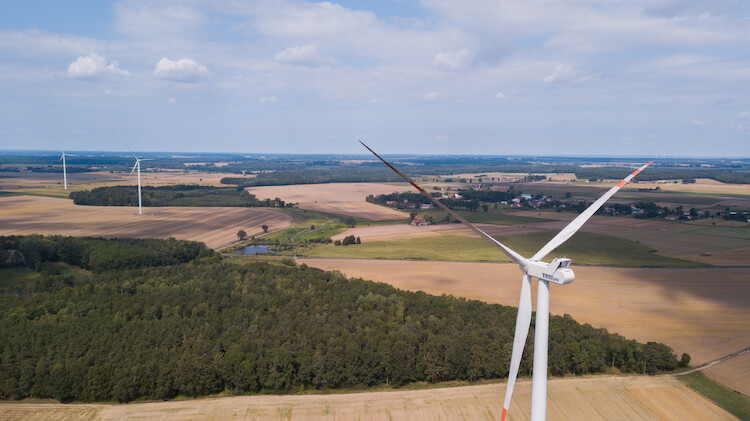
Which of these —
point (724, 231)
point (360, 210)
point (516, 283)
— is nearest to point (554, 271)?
point (516, 283)

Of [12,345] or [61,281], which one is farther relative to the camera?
[61,281]

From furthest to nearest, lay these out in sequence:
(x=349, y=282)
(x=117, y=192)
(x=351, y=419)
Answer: (x=117, y=192) → (x=349, y=282) → (x=351, y=419)

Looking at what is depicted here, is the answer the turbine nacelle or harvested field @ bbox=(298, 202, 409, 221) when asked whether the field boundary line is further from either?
harvested field @ bbox=(298, 202, 409, 221)

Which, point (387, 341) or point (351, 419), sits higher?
point (387, 341)

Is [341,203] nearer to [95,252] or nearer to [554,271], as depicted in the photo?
[95,252]

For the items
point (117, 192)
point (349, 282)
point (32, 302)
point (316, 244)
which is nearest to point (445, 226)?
point (316, 244)

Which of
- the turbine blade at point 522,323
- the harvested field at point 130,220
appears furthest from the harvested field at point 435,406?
the harvested field at point 130,220

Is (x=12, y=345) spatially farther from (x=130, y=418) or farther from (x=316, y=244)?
(x=316, y=244)
